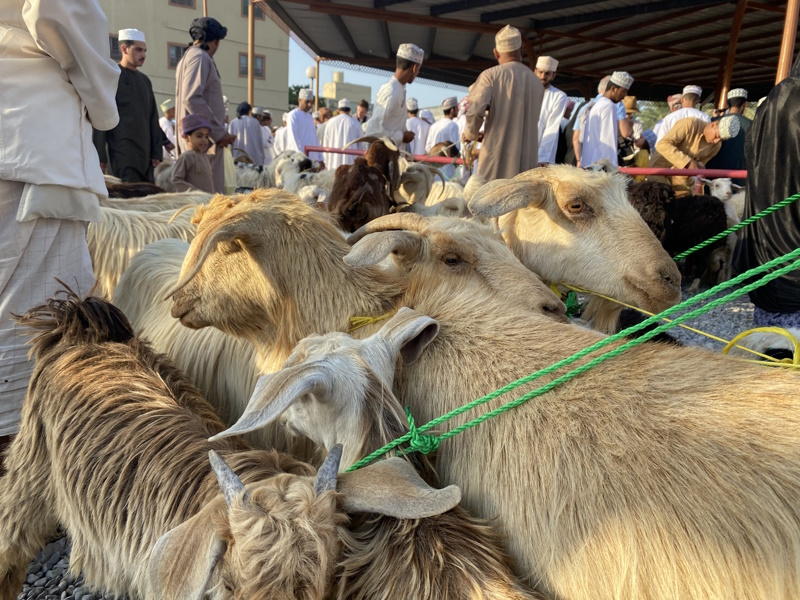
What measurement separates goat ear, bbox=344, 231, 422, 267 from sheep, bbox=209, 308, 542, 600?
1.09ft

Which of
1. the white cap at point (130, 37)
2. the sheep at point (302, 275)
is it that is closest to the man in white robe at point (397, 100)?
the white cap at point (130, 37)

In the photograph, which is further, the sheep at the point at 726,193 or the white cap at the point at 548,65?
the sheep at the point at 726,193

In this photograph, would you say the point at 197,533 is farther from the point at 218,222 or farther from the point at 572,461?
the point at 218,222

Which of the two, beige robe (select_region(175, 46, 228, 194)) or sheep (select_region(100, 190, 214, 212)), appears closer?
sheep (select_region(100, 190, 214, 212))

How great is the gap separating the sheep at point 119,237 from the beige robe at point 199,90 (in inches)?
96.2

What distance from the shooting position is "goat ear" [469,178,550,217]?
8.98 ft

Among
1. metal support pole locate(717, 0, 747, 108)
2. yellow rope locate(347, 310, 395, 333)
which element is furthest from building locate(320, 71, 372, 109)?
yellow rope locate(347, 310, 395, 333)

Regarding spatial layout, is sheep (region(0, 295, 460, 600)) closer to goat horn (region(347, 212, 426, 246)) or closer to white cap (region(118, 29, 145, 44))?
goat horn (region(347, 212, 426, 246))

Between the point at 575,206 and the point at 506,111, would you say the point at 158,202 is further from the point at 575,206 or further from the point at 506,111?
the point at 575,206

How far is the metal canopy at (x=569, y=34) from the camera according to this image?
13.0 meters

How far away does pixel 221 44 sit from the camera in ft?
103

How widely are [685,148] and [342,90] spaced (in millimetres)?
36799

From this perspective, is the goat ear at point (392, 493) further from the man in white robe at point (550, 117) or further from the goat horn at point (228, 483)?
the man in white robe at point (550, 117)

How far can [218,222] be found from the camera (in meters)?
2.10
